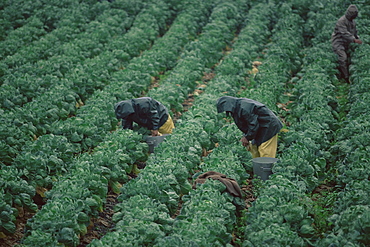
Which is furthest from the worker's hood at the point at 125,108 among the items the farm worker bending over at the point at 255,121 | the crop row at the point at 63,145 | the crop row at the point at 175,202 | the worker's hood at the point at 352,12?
the worker's hood at the point at 352,12

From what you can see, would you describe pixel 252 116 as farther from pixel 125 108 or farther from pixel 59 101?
pixel 59 101

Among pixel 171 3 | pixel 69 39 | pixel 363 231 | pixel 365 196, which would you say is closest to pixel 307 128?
pixel 365 196

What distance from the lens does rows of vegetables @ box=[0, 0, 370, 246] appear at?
791cm

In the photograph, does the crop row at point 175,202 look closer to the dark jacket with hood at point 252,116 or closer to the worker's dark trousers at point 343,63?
the dark jacket with hood at point 252,116

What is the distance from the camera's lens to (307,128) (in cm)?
1134

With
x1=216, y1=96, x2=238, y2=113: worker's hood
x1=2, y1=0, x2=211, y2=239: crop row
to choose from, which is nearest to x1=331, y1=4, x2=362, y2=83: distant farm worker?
x1=2, y1=0, x2=211, y2=239: crop row

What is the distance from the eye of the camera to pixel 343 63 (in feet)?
50.3

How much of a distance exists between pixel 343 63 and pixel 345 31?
3.44 feet

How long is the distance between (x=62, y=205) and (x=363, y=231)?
4.35m

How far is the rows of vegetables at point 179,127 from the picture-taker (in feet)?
26.0

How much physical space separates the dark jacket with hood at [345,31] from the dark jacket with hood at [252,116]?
6333 millimetres

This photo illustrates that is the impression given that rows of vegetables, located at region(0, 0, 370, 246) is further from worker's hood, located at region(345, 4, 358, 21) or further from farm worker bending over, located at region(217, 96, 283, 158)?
worker's hood, located at region(345, 4, 358, 21)

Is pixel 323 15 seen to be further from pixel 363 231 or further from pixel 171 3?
pixel 363 231

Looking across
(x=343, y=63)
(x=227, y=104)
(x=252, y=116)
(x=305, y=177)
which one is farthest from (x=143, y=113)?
(x=343, y=63)
